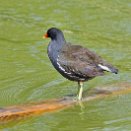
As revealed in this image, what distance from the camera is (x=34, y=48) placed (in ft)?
39.8

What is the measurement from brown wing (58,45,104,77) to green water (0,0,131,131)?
45cm

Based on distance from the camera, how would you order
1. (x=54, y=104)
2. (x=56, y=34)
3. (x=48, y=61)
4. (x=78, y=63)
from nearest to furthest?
(x=54, y=104) < (x=78, y=63) < (x=56, y=34) < (x=48, y=61)

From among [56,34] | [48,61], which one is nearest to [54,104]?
[56,34]

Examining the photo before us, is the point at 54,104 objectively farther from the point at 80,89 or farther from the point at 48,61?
the point at 48,61

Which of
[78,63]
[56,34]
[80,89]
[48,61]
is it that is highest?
[56,34]

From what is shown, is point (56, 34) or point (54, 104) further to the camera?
point (56, 34)

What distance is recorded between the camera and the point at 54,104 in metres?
8.73

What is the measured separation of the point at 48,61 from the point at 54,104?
2.73m

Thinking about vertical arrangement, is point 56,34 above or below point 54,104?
above

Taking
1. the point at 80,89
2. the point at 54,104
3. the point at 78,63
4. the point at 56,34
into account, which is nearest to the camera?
the point at 54,104

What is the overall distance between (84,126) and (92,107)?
1.81 ft

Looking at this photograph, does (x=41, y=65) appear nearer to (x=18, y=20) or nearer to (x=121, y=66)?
(x=121, y=66)

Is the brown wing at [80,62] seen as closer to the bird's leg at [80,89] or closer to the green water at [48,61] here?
the bird's leg at [80,89]

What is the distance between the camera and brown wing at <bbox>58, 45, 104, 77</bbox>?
9.08 m
